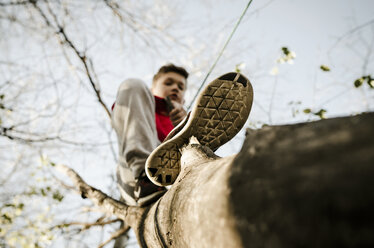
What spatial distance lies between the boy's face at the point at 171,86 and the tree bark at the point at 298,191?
2.24 metres

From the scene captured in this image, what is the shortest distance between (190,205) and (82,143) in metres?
2.68

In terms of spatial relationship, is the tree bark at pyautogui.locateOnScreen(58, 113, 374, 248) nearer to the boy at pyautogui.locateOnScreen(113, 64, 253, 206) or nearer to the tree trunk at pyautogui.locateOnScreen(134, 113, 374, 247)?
the tree trunk at pyautogui.locateOnScreen(134, 113, 374, 247)

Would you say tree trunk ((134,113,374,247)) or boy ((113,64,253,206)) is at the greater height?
boy ((113,64,253,206))

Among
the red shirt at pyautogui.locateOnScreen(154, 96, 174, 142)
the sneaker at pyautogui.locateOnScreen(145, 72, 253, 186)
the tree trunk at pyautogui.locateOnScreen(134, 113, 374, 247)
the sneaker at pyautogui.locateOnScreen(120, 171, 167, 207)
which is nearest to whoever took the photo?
the tree trunk at pyautogui.locateOnScreen(134, 113, 374, 247)

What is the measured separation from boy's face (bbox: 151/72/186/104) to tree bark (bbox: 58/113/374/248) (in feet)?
7.34

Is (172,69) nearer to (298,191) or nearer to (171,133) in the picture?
(171,133)

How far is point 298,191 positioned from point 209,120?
735mm

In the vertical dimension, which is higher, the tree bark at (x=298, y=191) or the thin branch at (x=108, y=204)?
the thin branch at (x=108, y=204)

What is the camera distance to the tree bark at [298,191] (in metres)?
0.20

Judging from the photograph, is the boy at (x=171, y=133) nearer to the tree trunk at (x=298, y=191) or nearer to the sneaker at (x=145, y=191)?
the sneaker at (x=145, y=191)

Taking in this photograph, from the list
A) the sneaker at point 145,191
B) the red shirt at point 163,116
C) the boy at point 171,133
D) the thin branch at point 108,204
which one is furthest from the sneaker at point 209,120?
the red shirt at point 163,116

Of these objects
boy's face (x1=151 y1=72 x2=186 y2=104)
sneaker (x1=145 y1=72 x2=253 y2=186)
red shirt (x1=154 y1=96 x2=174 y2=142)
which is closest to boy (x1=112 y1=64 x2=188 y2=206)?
sneaker (x1=145 y1=72 x2=253 y2=186)

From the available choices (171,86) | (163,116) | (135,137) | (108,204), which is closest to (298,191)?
(135,137)

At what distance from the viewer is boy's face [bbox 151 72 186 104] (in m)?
2.56
